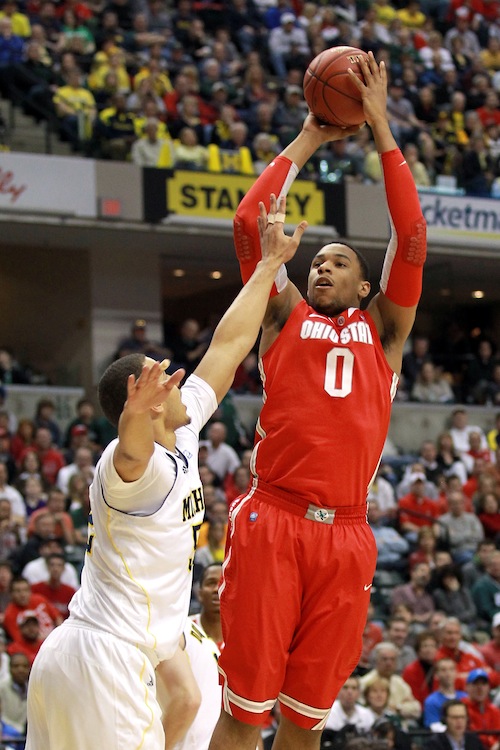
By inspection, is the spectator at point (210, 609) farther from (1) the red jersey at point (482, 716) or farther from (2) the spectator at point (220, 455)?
(2) the spectator at point (220, 455)

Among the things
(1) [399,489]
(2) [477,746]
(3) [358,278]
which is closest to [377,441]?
(3) [358,278]

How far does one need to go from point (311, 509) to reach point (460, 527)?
1007 cm

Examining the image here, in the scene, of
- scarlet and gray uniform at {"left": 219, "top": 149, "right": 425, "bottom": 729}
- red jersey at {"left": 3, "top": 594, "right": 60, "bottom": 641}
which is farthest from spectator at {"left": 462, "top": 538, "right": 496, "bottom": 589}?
scarlet and gray uniform at {"left": 219, "top": 149, "right": 425, "bottom": 729}

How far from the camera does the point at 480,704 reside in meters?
10.6

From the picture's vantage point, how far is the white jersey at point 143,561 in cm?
429

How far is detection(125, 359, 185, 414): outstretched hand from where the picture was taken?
12.9ft

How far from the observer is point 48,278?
20094 millimetres

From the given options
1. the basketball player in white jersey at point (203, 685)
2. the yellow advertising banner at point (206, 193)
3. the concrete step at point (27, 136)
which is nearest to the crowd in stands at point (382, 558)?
the basketball player in white jersey at point (203, 685)

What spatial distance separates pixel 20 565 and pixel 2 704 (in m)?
2.11

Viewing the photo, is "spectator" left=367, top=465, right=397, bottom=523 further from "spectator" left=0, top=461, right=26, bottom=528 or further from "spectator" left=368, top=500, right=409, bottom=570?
"spectator" left=0, top=461, right=26, bottom=528

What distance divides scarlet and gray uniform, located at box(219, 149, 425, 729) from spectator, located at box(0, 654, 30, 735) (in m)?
4.70

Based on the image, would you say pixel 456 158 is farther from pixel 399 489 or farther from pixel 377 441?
pixel 377 441

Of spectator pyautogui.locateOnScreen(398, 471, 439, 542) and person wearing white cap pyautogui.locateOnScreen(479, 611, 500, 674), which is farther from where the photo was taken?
spectator pyautogui.locateOnScreen(398, 471, 439, 542)

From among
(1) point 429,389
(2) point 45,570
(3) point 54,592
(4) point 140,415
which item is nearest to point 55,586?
(3) point 54,592
